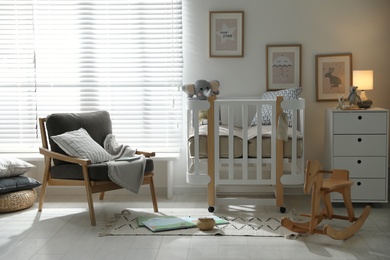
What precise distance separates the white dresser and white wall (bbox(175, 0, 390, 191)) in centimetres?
61

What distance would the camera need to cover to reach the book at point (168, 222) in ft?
13.0

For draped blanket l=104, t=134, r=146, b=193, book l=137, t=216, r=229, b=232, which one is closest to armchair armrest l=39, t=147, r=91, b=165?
draped blanket l=104, t=134, r=146, b=193

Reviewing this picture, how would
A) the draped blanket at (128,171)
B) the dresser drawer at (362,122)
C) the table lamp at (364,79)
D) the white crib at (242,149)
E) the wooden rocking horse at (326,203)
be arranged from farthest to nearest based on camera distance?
the table lamp at (364,79) → the dresser drawer at (362,122) → the white crib at (242,149) → the draped blanket at (128,171) → the wooden rocking horse at (326,203)

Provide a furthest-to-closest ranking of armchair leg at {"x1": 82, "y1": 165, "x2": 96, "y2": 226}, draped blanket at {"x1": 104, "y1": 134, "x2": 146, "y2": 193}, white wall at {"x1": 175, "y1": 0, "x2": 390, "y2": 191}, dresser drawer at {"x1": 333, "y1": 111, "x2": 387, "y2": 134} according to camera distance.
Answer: white wall at {"x1": 175, "y1": 0, "x2": 390, "y2": 191}
dresser drawer at {"x1": 333, "y1": 111, "x2": 387, "y2": 134}
draped blanket at {"x1": 104, "y1": 134, "x2": 146, "y2": 193}
armchair leg at {"x1": 82, "y1": 165, "x2": 96, "y2": 226}

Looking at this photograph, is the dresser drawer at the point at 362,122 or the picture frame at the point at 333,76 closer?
the dresser drawer at the point at 362,122

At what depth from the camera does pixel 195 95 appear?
197 inches

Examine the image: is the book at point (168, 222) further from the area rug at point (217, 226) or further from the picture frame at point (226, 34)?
the picture frame at point (226, 34)

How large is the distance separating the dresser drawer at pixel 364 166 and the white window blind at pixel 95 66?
147cm

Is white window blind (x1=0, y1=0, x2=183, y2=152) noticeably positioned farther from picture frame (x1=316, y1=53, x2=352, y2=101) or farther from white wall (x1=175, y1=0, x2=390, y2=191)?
picture frame (x1=316, y1=53, x2=352, y2=101)

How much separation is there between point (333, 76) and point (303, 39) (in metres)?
0.40

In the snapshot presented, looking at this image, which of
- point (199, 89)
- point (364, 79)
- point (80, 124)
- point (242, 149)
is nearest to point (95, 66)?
point (80, 124)

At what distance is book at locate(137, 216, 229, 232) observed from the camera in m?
3.96

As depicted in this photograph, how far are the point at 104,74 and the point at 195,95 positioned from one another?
85 cm

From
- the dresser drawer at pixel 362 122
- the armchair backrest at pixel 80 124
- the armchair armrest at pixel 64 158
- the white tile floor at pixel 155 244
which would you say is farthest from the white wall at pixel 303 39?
the armchair armrest at pixel 64 158
